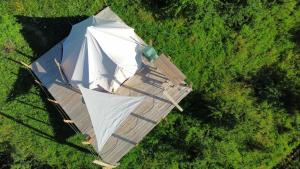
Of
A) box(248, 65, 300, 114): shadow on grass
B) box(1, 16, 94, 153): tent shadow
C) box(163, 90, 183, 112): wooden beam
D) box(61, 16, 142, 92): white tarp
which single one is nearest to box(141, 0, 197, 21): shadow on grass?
box(61, 16, 142, 92): white tarp

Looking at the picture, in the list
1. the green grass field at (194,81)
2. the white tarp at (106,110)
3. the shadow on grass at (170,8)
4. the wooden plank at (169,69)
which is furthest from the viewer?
the green grass field at (194,81)

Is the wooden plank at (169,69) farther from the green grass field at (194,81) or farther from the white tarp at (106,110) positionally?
the white tarp at (106,110)

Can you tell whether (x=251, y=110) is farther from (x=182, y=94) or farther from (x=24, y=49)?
(x=24, y=49)

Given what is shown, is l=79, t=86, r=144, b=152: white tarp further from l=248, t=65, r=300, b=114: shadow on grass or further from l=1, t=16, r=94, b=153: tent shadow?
l=248, t=65, r=300, b=114: shadow on grass

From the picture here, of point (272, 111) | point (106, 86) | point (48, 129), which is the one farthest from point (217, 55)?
point (48, 129)

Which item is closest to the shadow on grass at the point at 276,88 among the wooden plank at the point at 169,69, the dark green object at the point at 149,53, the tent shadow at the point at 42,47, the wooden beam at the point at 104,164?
the wooden plank at the point at 169,69

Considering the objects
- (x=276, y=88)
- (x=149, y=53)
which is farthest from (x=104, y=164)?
(x=276, y=88)
